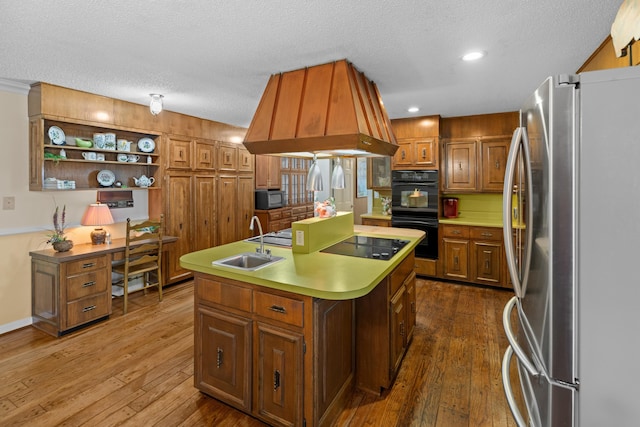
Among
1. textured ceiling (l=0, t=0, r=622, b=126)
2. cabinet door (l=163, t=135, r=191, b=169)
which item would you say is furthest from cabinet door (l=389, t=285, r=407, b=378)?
cabinet door (l=163, t=135, r=191, b=169)

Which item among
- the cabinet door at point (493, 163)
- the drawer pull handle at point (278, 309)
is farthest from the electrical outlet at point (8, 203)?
the cabinet door at point (493, 163)

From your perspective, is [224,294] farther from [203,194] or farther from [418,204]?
[418,204]

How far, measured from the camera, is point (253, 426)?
1952mm

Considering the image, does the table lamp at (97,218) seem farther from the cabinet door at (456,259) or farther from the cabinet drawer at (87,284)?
the cabinet door at (456,259)

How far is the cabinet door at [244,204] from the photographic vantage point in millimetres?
5371

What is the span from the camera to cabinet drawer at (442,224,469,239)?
4.53 meters

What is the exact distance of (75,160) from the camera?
3.38m

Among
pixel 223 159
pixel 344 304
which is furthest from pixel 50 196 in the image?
pixel 344 304

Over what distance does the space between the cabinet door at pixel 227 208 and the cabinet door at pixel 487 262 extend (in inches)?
141

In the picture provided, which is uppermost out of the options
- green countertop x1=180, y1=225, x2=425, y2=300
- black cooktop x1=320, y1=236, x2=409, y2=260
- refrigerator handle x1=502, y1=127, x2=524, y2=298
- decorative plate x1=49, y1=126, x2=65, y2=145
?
decorative plate x1=49, y1=126, x2=65, y2=145

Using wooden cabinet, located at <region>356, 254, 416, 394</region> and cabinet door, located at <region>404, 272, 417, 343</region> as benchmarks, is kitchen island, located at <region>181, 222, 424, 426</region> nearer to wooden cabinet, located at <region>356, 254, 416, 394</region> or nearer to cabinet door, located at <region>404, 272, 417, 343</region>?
wooden cabinet, located at <region>356, 254, 416, 394</region>

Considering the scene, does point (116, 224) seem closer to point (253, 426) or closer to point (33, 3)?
point (33, 3)

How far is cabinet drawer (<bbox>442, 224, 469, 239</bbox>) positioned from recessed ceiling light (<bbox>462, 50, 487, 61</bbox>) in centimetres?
253

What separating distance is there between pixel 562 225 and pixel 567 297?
21 centimetres
